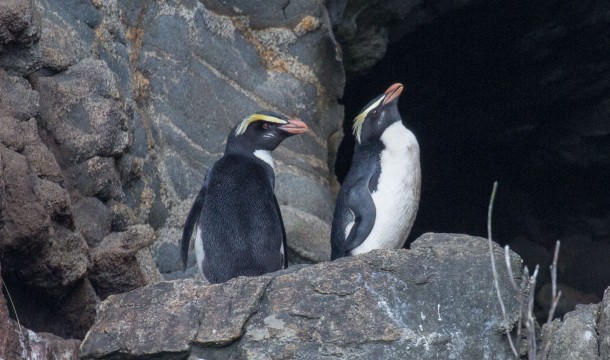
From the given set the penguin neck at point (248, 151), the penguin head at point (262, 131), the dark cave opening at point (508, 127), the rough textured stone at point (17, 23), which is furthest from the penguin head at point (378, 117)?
the rough textured stone at point (17, 23)

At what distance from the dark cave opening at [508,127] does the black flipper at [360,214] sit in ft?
4.88

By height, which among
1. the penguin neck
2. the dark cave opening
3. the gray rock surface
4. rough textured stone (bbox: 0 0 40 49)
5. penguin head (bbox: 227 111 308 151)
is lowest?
the dark cave opening

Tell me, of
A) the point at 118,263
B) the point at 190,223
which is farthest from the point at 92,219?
the point at 190,223

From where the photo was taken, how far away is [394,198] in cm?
455

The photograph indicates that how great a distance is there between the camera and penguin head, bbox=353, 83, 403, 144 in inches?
191

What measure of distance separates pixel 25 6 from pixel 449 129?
364 cm

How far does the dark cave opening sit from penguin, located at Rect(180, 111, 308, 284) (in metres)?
1.75

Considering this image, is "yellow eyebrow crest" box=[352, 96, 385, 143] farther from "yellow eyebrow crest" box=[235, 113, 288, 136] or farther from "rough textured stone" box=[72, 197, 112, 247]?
"rough textured stone" box=[72, 197, 112, 247]

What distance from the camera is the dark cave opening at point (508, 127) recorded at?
6070mm

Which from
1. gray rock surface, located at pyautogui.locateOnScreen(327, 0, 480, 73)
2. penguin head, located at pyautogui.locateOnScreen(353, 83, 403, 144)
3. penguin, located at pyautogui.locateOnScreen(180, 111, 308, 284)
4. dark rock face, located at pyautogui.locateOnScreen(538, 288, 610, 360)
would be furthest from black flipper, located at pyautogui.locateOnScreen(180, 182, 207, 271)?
dark rock face, located at pyautogui.locateOnScreen(538, 288, 610, 360)

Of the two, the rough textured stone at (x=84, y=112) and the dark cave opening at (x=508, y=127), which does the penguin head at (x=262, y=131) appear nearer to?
the rough textured stone at (x=84, y=112)

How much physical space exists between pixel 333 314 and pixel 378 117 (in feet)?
6.38

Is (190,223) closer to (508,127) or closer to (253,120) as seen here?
(253,120)

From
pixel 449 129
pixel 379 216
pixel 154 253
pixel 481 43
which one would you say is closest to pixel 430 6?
pixel 481 43
